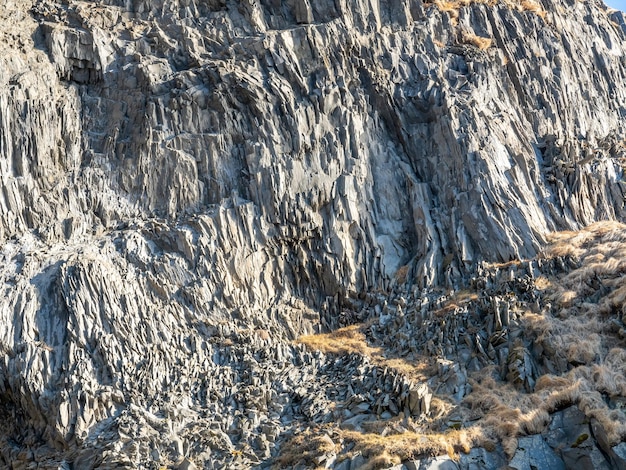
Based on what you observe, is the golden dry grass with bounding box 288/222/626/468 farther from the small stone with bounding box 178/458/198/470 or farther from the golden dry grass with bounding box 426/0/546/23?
the golden dry grass with bounding box 426/0/546/23

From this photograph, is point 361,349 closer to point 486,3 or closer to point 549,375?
point 549,375

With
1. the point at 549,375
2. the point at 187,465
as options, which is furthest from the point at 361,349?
the point at 187,465

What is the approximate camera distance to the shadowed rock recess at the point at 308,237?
71.5 ft

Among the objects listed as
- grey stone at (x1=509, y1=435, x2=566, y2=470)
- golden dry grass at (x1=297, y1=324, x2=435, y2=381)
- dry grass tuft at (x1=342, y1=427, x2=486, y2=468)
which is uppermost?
golden dry grass at (x1=297, y1=324, x2=435, y2=381)

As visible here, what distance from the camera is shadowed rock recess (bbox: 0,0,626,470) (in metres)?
21.8

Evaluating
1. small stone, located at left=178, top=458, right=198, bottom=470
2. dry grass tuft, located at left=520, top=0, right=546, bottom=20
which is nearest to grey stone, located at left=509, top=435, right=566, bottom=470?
small stone, located at left=178, top=458, right=198, bottom=470

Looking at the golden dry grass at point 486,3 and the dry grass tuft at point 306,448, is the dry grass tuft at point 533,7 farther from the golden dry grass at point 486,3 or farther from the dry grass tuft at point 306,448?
the dry grass tuft at point 306,448

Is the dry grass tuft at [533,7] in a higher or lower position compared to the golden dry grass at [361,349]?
higher

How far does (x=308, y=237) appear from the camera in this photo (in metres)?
30.1

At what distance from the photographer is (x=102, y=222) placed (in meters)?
29.2

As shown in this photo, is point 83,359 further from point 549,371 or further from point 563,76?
point 563,76

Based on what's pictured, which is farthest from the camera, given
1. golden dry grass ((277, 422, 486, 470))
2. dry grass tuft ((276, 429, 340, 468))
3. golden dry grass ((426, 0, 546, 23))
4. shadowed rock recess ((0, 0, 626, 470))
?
golden dry grass ((426, 0, 546, 23))

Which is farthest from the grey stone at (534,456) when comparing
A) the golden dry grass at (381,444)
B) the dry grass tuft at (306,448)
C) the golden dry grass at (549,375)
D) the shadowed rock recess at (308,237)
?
the dry grass tuft at (306,448)

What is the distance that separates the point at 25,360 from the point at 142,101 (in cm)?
1406
